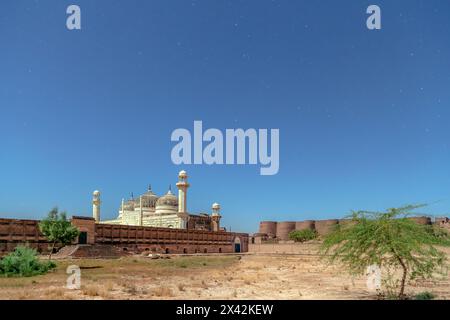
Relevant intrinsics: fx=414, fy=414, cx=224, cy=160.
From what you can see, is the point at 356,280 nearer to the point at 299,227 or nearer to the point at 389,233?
the point at 389,233

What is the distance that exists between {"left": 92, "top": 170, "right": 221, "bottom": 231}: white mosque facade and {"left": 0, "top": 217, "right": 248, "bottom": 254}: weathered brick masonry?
5.84 m

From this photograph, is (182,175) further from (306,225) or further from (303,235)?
(306,225)

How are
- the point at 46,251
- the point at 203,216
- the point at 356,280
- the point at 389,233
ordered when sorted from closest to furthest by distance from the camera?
the point at 389,233 < the point at 356,280 < the point at 46,251 < the point at 203,216

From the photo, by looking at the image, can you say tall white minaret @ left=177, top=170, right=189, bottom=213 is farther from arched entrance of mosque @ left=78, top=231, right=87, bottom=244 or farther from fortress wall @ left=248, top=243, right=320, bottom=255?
arched entrance of mosque @ left=78, top=231, right=87, bottom=244

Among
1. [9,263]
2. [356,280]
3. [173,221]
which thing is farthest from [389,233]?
[173,221]

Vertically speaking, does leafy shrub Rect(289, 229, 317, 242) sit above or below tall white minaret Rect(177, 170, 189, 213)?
below

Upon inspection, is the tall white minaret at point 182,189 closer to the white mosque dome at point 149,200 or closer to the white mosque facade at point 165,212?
the white mosque facade at point 165,212

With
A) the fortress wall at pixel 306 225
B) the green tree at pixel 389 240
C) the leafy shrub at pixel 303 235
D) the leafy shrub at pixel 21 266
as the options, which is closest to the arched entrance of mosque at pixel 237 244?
the leafy shrub at pixel 303 235

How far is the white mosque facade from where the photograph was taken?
75312 millimetres

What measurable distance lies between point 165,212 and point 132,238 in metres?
24.0

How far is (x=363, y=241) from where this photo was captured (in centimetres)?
1527

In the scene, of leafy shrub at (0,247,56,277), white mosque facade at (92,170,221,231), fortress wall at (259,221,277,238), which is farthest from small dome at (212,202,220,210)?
leafy shrub at (0,247,56,277)

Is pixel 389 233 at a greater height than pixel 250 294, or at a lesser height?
greater
